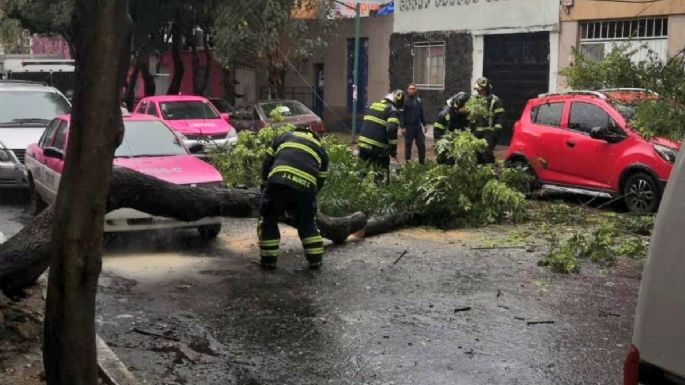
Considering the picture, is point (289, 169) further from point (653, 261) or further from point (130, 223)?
point (653, 261)

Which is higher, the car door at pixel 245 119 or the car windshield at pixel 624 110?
the car windshield at pixel 624 110

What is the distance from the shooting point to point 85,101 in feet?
12.2

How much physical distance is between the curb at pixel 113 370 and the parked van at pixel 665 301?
11.4 ft

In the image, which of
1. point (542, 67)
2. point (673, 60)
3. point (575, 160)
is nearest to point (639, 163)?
point (575, 160)

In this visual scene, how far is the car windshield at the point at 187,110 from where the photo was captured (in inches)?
742

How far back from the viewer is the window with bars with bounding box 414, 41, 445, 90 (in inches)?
922

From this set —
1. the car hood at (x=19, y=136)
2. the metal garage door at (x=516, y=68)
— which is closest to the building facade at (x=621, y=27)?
the metal garage door at (x=516, y=68)

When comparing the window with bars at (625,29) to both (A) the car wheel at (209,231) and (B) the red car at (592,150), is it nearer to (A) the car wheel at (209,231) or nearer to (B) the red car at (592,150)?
(B) the red car at (592,150)

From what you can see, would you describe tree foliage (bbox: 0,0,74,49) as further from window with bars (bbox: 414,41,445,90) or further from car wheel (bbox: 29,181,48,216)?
car wheel (bbox: 29,181,48,216)

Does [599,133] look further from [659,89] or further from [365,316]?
→ [365,316]

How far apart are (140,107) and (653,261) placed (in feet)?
59.8

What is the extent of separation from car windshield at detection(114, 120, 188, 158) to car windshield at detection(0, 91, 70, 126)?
403 centimetres

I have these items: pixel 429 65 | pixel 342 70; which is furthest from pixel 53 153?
pixel 342 70

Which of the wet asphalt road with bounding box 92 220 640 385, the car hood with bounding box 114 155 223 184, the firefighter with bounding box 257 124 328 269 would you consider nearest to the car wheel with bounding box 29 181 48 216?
the car hood with bounding box 114 155 223 184
